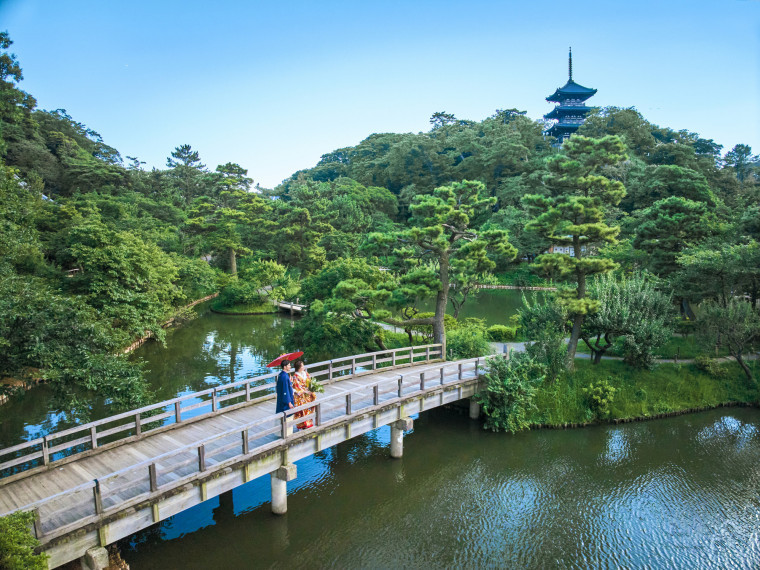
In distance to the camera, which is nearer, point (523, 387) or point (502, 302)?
point (523, 387)

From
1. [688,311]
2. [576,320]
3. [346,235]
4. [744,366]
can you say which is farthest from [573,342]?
[346,235]

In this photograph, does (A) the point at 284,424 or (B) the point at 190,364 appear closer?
(A) the point at 284,424

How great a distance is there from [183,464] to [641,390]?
1480cm

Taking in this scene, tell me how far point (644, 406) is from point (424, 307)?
21.1 meters

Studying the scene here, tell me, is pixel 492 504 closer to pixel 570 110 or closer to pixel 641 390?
pixel 641 390

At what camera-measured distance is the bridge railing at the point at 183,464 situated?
6.92 m

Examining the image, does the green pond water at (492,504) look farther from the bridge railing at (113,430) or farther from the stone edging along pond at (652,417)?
the bridge railing at (113,430)

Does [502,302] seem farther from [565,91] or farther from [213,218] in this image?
[565,91]

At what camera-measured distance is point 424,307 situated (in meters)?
35.9

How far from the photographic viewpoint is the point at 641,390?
1590cm

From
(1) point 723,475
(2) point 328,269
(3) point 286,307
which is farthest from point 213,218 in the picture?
(1) point 723,475

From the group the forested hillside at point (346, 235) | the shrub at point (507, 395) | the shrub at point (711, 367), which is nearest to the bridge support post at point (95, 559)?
the forested hillside at point (346, 235)

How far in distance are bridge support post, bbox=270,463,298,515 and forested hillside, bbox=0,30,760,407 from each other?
3.45 meters

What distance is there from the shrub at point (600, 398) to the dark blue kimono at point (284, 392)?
403 inches
